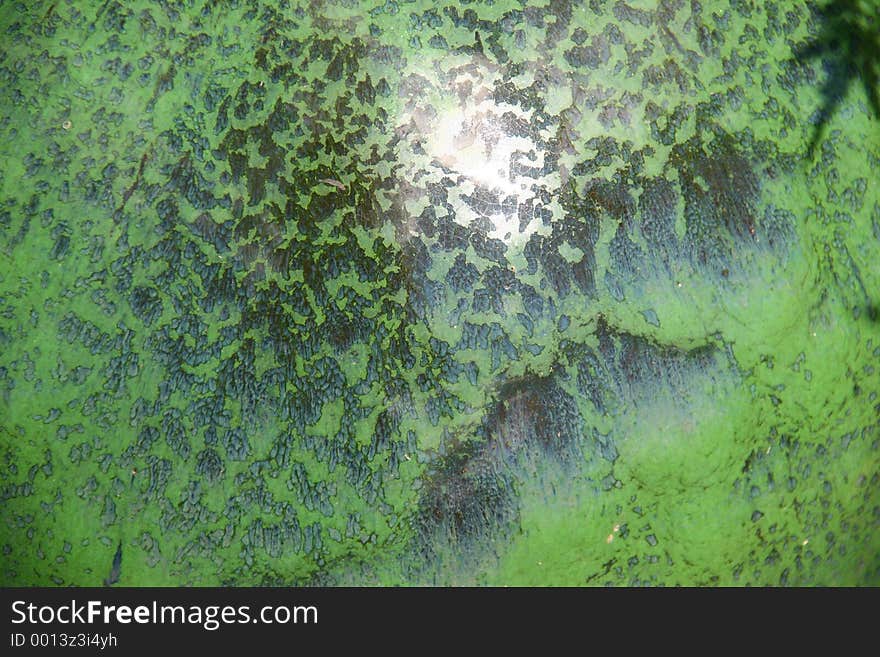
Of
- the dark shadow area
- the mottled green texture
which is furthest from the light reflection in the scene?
the dark shadow area

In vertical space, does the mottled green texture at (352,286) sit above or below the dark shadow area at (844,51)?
below

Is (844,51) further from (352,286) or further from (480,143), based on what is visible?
(352,286)

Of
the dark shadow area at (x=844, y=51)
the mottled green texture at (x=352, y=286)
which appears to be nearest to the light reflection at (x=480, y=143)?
the mottled green texture at (x=352, y=286)

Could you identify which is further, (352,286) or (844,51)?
(844,51)

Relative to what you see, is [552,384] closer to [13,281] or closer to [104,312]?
[104,312]

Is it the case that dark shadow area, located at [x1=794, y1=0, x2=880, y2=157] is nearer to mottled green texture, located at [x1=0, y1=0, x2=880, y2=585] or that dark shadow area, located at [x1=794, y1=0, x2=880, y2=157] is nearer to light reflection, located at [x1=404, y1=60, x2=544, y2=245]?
mottled green texture, located at [x1=0, y1=0, x2=880, y2=585]

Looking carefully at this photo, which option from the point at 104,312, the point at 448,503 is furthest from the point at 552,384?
the point at 104,312

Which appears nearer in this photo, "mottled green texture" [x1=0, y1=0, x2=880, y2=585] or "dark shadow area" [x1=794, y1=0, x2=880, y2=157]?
"mottled green texture" [x1=0, y1=0, x2=880, y2=585]

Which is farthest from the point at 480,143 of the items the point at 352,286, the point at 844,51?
the point at 844,51

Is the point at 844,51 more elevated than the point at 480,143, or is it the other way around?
the point at 844,51

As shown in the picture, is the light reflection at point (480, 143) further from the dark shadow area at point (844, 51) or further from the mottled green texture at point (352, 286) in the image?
the dark shadow area at point (844, 51)
